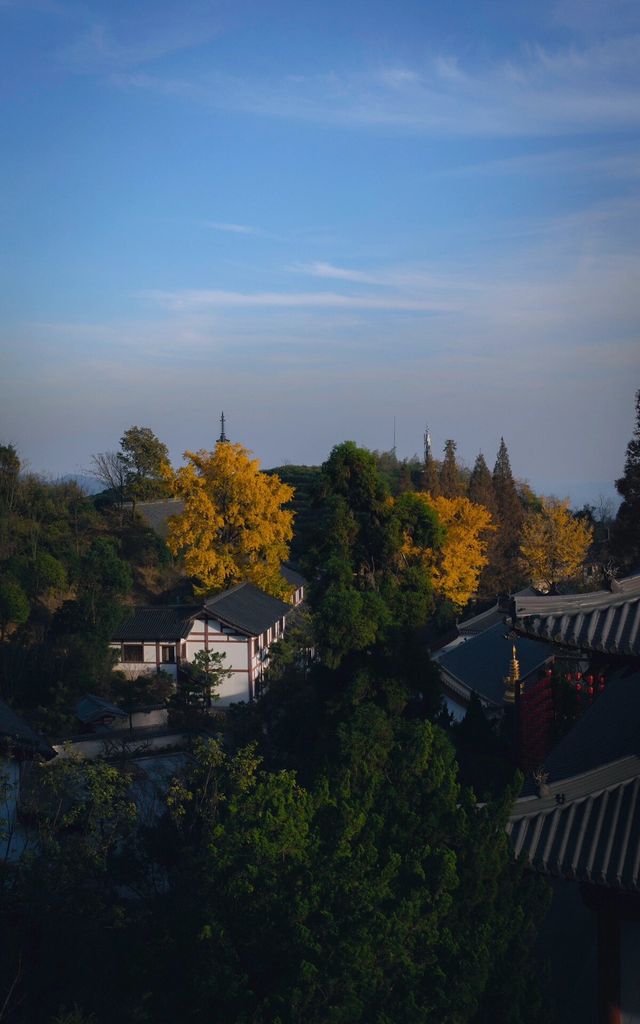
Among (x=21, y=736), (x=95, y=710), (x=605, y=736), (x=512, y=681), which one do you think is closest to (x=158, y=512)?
(x=95, y=710)

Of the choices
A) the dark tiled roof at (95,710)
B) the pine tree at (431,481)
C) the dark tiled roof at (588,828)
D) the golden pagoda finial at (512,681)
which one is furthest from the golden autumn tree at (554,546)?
the dark tiled roof at (588,828)

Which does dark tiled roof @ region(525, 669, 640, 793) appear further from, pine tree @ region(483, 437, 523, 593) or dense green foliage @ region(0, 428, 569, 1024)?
pine tree @ region(483, 437, 523, 593)

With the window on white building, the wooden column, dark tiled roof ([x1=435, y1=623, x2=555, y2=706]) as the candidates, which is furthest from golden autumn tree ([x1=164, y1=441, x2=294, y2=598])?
the wooden column

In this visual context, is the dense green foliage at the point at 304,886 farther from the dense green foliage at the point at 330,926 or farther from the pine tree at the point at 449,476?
the pine tree at the point at 449,476

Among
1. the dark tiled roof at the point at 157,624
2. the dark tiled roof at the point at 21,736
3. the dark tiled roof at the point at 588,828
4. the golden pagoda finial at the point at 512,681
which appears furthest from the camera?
the dark tiled roof at the point at 157,624

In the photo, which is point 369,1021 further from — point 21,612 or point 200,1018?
point 21,612

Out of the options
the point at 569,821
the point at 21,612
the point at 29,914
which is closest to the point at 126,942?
the point at 29,914
